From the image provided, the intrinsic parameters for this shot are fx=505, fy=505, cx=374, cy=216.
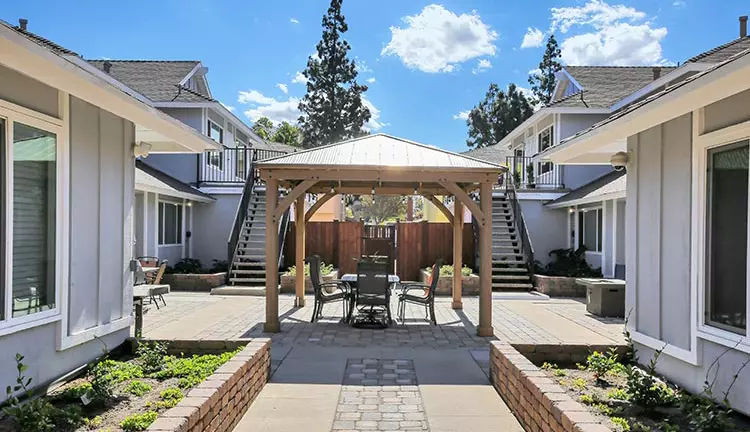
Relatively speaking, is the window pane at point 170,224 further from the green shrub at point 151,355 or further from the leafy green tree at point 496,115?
the leafy green tree at point 496,115

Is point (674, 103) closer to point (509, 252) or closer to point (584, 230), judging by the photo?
point (509, 252)

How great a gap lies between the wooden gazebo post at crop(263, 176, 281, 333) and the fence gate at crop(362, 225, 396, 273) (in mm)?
7819

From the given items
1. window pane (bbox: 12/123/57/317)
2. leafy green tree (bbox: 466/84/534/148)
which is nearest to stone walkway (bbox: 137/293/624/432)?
window pane (bbox: 12/123/57/317)

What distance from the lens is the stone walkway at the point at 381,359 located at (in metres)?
4.30

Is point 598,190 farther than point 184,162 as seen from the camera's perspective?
No

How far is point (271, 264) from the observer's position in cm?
783

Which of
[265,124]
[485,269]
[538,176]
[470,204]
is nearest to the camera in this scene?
[470,204]

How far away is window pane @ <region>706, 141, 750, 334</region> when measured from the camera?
4.23 meters

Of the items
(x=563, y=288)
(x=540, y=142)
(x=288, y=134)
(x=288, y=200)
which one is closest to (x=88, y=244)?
(x=288, y=200)

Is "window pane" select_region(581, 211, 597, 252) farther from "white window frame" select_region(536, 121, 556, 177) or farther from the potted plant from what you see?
the potted plant

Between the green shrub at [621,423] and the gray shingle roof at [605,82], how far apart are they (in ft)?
47.0

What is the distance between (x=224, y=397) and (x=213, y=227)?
13.2 metres

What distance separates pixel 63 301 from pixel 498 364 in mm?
4314

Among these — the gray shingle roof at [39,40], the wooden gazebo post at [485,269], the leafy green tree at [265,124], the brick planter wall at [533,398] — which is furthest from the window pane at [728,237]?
the leafy green tree at [265,124]
